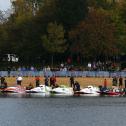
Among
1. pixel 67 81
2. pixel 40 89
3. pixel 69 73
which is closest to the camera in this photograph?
pixel 40 89

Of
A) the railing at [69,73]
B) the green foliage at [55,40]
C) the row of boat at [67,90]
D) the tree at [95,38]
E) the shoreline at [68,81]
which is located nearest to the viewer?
the row of boat at [67,90]

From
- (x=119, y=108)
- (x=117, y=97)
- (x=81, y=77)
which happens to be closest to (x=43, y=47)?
(x=81, y=77)

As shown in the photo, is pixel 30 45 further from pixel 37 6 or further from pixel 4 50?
pixel 37 6

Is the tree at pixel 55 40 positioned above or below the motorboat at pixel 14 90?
above

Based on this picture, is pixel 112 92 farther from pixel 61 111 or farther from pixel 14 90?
pixel 61 111

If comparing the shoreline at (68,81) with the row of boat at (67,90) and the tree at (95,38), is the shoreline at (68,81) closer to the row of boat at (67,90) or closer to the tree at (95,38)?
the row of boat at (67,90)

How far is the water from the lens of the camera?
99.5m

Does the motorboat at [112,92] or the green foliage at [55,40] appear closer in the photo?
the motorboat at [112,92]

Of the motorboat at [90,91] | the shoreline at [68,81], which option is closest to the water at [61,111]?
the motorboat at [90,91]

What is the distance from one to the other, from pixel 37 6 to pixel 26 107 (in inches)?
3361

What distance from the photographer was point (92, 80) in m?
143

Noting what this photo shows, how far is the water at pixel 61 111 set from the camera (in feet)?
326

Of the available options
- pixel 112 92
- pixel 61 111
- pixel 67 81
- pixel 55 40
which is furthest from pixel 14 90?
pixel 55 40

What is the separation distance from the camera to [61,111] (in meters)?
112
